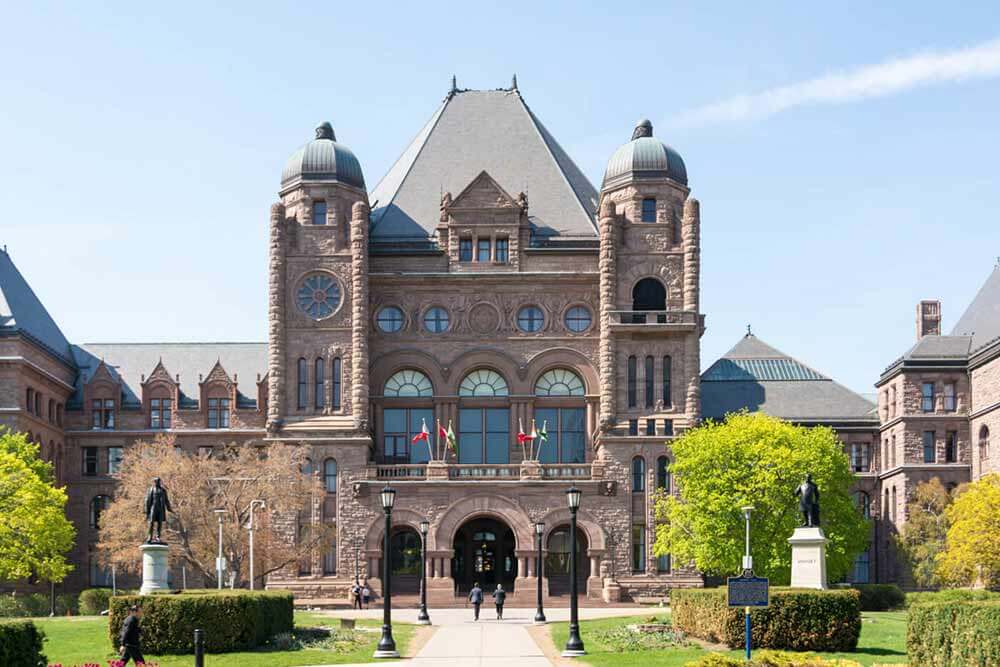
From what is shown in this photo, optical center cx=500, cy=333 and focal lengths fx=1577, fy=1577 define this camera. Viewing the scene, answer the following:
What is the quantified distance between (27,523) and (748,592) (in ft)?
148

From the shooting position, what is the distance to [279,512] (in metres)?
85.8

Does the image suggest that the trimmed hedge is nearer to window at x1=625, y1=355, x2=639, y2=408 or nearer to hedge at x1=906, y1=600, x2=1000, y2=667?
hedge at x1=906, y1=600, x2=1000, y2=667

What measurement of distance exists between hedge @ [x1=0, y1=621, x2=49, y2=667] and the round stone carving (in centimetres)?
6018

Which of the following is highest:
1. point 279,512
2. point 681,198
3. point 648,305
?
point 681,198

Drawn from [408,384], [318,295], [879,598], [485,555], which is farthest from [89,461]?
[879,598]

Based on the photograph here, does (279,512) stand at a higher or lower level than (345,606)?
higher

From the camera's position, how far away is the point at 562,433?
322ft

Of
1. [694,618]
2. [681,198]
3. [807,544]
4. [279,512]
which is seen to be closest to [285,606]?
[694,618]

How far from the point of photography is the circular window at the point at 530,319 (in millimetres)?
97625

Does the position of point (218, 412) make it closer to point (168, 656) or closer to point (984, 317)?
point (984, 317)

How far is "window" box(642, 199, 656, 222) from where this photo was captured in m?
96.6

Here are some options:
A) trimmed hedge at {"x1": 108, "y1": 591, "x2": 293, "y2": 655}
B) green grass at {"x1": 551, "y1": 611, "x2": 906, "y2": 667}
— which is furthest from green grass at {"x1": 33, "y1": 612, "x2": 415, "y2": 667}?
green grass at {"x1": 551, "y1": 611, "x2": 906, "y2": 667}

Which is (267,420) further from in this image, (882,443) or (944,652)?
(944,652)

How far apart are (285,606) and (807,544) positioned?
759 inches
